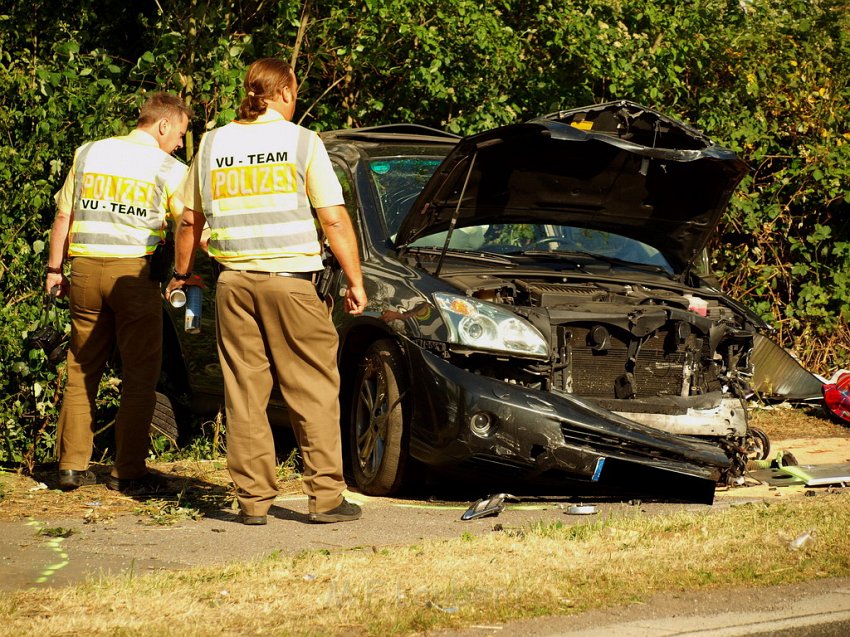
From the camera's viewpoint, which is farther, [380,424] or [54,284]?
[54,284]

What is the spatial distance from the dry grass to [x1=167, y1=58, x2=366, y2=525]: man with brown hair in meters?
0.84

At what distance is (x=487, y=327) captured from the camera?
6469 mm

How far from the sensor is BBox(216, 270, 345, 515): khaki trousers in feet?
19.8

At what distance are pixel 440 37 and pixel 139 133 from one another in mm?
3466

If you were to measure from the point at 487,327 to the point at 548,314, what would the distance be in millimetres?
357

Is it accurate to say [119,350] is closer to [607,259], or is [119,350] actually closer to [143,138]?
[143,138]

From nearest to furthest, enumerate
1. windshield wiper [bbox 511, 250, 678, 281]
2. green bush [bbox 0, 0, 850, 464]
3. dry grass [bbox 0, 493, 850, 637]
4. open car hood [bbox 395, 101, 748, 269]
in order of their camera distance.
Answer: dry grass [bbox 0, 493, 850, 637] < open car hood [bbox 395, 101, 748, 269] < windshield wiper [bbox 511, 250, 678, 281] < green bush [bbox 0, 0, 850, 464]

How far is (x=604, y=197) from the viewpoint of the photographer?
755 cm

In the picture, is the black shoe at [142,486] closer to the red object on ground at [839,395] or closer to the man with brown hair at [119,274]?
the man with brown hair at [119,274]

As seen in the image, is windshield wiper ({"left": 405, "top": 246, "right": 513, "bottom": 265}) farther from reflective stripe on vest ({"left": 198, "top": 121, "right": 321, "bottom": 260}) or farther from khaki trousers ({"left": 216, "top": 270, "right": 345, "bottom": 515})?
reflective stripe on vest ({"left": 198, "top": 121, "right": 321, "bottom": 260})

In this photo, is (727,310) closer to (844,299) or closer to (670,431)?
(670,431)

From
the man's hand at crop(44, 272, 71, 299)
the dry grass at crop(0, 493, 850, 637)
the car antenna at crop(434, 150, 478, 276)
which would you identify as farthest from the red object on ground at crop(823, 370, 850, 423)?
the man's hand at crop(44, 272, 71, 299)

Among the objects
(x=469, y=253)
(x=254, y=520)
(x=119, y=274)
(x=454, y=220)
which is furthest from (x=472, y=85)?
(x=254, y=520)

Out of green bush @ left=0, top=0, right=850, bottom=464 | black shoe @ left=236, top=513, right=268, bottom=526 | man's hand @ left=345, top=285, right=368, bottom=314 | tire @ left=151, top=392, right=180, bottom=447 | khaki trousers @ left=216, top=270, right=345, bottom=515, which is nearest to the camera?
man's hand @ left=345, top=285, right=368, bottom=314
